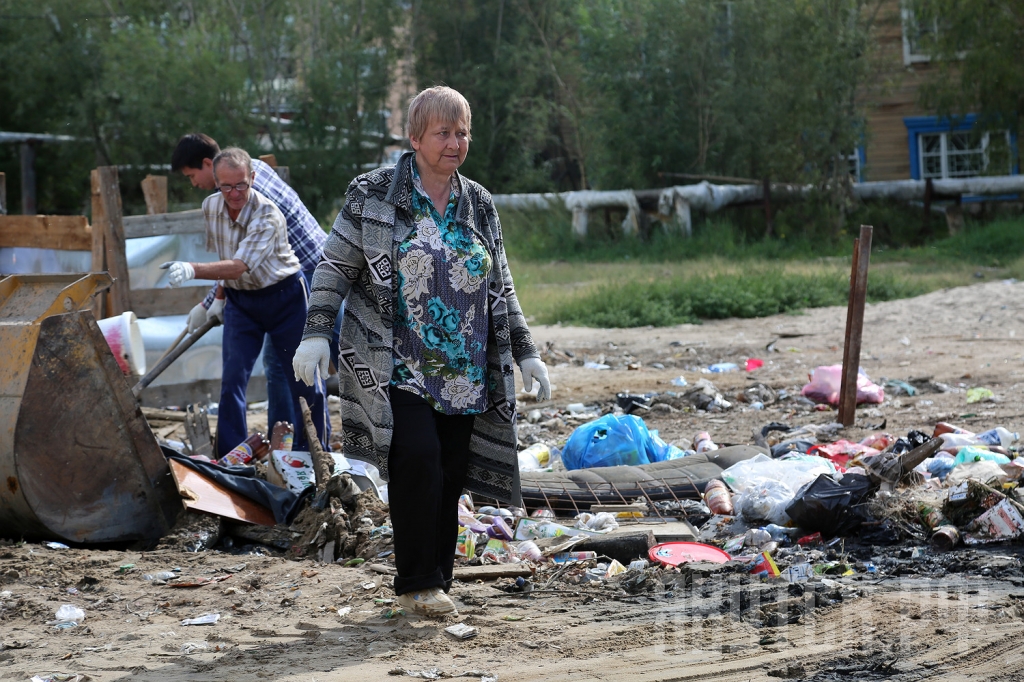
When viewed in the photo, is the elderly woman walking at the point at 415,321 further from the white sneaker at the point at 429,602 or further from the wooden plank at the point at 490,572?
the wooden plank at the point at 490,572

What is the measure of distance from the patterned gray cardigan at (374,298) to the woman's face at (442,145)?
0.29 feet

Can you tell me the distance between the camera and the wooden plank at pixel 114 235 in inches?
307

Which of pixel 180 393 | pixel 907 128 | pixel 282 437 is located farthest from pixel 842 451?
pixel 907 128

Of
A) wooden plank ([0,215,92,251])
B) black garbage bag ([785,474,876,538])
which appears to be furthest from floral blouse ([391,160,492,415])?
wooden plank ([0,215,92,251])

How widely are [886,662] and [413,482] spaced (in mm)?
1506

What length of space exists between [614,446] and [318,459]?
5.53 ft

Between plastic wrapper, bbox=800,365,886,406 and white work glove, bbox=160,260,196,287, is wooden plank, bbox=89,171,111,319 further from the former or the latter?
plastic wrapper, bbox=800,365,886,406

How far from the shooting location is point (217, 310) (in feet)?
19.7

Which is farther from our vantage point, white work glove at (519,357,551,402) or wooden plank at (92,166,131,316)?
wooden plank at (92,166,131,316)

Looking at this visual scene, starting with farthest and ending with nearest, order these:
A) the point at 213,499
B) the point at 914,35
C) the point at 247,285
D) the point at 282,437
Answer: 1. the point at 914,35
2. the point at 282,437
3. the point at 247,285
4. the point at 213,499

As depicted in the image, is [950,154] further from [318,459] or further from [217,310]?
[318,459]

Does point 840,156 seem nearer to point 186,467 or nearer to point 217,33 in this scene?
point 217,33

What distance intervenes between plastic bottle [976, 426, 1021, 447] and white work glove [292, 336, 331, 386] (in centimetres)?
391

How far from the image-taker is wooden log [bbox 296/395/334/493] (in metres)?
4.99
